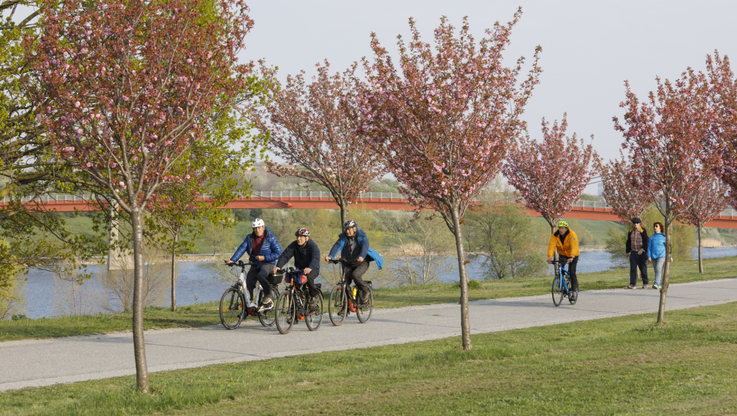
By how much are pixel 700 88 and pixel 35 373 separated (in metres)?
11.5

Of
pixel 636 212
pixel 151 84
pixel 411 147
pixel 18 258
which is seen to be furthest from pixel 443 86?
pixel 636 212

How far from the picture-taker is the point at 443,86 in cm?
882

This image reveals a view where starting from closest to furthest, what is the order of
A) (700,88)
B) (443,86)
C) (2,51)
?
(443,86) → (2,51) → (700,88)

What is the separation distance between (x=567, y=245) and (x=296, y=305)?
656 cm

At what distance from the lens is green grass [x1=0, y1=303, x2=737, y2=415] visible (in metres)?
5.55

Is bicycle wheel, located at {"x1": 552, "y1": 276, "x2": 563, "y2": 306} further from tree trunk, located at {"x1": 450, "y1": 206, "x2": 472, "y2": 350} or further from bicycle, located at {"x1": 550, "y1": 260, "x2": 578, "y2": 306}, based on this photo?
tree trunk, located at {"x1": 450, "y1": 206, "x2": 472, "y2": 350}

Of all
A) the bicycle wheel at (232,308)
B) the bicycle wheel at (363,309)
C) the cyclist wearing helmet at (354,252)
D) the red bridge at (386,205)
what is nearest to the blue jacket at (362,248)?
the cyclist wearing helmet at (354,252)

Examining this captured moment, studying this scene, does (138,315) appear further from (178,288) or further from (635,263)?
(178,288)

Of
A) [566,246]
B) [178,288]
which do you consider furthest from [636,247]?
[178,288]

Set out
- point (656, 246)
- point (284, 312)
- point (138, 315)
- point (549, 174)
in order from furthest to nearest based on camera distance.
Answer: point (549, 174)
point (656, 246)
point (284, 312)
point (138, 315)

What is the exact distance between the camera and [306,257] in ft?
37.8

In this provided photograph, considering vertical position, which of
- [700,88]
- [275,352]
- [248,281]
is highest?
[700,88]

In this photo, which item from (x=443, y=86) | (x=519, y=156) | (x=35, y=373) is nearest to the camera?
(x=35, y=373)

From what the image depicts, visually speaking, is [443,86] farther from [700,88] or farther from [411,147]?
[700,88]
